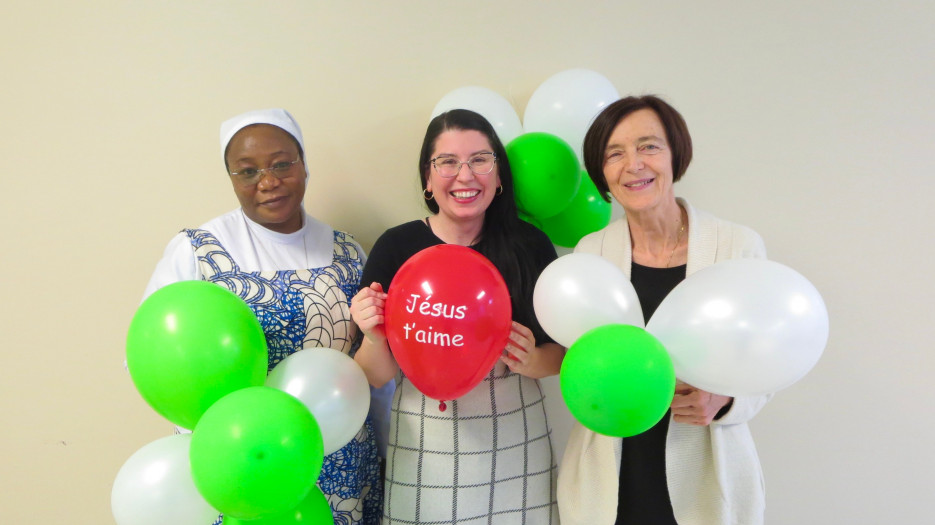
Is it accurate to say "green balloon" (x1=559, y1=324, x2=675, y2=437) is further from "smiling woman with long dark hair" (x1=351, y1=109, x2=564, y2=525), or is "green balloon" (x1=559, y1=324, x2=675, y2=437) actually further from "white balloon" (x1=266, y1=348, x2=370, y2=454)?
"white balloon" (x1=266, y1=348, x2=370, y2=454)

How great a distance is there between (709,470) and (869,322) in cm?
98

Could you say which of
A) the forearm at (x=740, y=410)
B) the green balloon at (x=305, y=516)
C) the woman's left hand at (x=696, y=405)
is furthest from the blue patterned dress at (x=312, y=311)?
the forearm at (x=740, y=410)

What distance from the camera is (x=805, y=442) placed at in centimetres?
195

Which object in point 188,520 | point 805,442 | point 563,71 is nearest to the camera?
point 188,520

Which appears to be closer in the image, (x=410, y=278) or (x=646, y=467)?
(x=410, y=278)

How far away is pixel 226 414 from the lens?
1.00m

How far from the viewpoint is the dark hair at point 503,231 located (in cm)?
144

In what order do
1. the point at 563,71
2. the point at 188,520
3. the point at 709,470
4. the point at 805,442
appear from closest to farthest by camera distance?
1. the point at 188,520
2. the point at 709,470
3. the point at 563,71
4. the point at 805,442

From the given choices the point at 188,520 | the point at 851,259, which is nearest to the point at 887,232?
the point at 851,259

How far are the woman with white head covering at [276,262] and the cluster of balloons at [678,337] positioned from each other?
64 cm

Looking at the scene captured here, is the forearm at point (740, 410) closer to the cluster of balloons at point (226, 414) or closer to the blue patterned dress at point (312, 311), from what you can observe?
the cluster of balloons at point (226, 414)

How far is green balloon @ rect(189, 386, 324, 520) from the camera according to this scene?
3.18 feet

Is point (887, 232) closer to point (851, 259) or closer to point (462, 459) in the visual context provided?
point (851, 259)

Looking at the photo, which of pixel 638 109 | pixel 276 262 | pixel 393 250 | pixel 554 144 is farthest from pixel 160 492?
pixel 638 109
